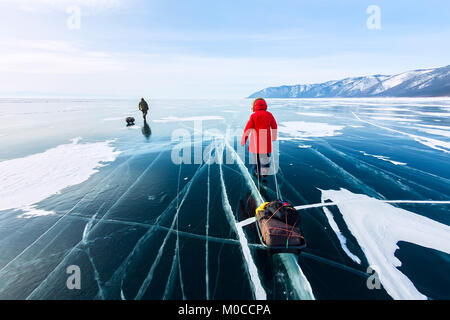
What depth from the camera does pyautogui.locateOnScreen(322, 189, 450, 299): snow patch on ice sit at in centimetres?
306

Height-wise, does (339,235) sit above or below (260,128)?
below

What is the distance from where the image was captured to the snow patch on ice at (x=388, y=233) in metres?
3.06

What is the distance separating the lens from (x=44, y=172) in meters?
7.19

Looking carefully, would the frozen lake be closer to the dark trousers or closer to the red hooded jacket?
the dark trousers

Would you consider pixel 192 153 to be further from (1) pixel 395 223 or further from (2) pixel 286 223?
(1) pixel 395 223

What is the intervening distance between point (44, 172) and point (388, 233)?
11.1 m

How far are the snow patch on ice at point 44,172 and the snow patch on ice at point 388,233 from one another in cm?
755

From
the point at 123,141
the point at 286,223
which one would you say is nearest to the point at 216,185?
the point at 286,223

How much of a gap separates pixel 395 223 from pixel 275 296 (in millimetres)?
3601

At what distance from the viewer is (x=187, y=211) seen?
488 cm

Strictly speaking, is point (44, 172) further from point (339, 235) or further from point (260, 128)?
point (339, 235)

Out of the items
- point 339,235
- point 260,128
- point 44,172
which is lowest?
point 339,235

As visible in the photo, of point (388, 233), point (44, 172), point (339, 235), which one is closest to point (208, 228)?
point (339, 235)

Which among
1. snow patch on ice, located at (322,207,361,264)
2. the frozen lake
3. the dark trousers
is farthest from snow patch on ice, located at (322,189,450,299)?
the dark trousers
